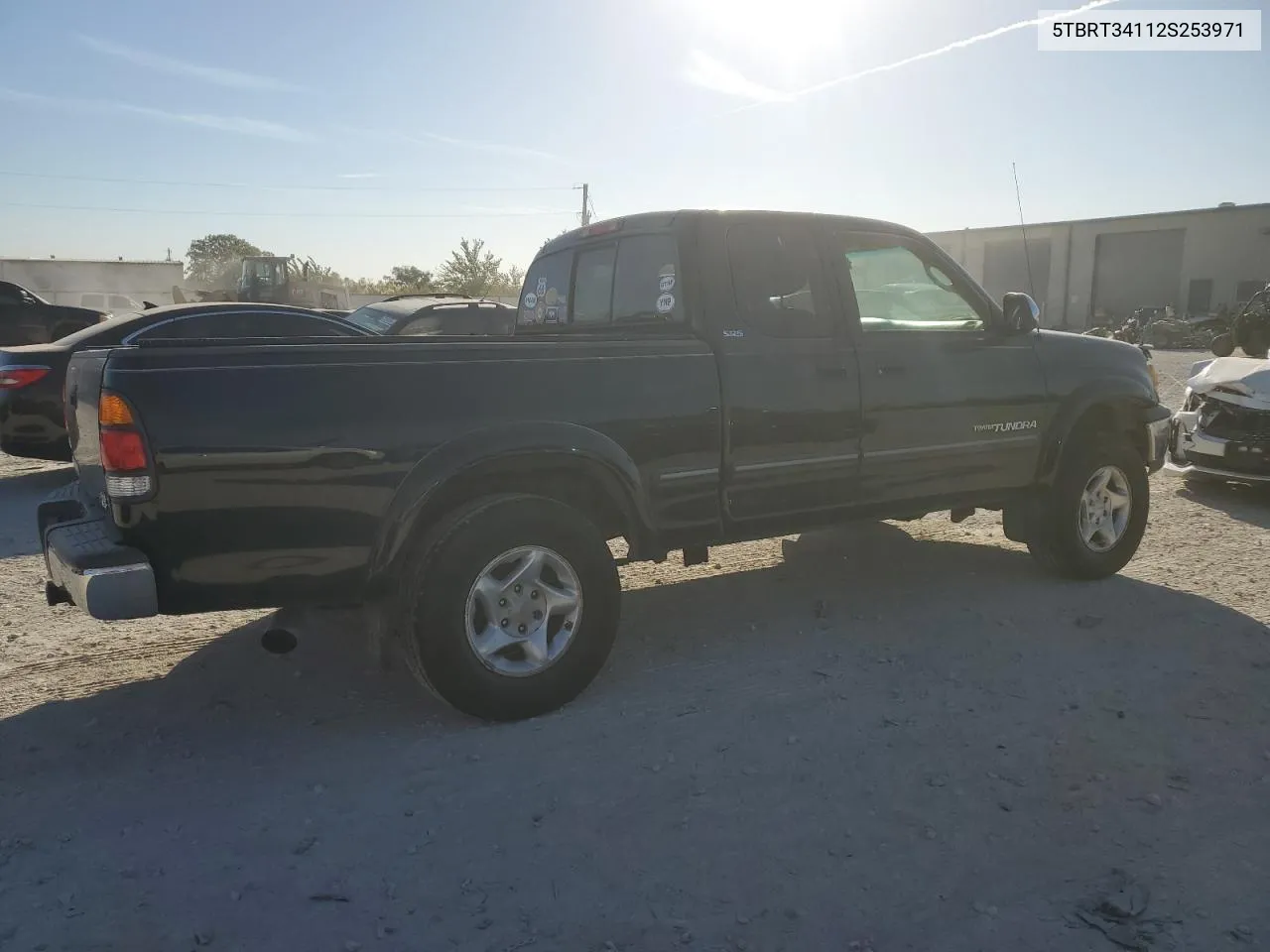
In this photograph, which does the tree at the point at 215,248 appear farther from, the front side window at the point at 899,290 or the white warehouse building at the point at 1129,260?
the front side window at the point at 899,290

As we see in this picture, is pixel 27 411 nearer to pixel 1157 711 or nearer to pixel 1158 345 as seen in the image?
pixel 1157 711

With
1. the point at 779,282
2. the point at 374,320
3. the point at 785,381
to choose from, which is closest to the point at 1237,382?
the point at 779,282

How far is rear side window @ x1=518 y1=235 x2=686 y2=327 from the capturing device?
14.6ft

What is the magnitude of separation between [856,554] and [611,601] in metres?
2.85

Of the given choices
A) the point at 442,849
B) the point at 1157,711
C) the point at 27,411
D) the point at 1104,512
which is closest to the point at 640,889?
the point at 442,849

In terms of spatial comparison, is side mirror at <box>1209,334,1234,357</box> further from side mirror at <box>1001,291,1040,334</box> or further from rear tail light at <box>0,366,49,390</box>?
rear tail light at <box>0,366,49,390</box>

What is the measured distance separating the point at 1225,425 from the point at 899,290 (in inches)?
173

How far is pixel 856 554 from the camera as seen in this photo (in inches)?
249

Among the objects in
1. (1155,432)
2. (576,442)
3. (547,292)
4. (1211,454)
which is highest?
(547,292)

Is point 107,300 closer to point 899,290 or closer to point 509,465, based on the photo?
point 899,290

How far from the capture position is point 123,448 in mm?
3131

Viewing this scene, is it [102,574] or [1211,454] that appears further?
[1211,454]

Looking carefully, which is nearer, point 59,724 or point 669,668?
point 59,724

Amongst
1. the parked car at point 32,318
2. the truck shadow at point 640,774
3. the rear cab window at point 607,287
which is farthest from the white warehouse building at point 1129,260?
the truck shadow at point 640,774
